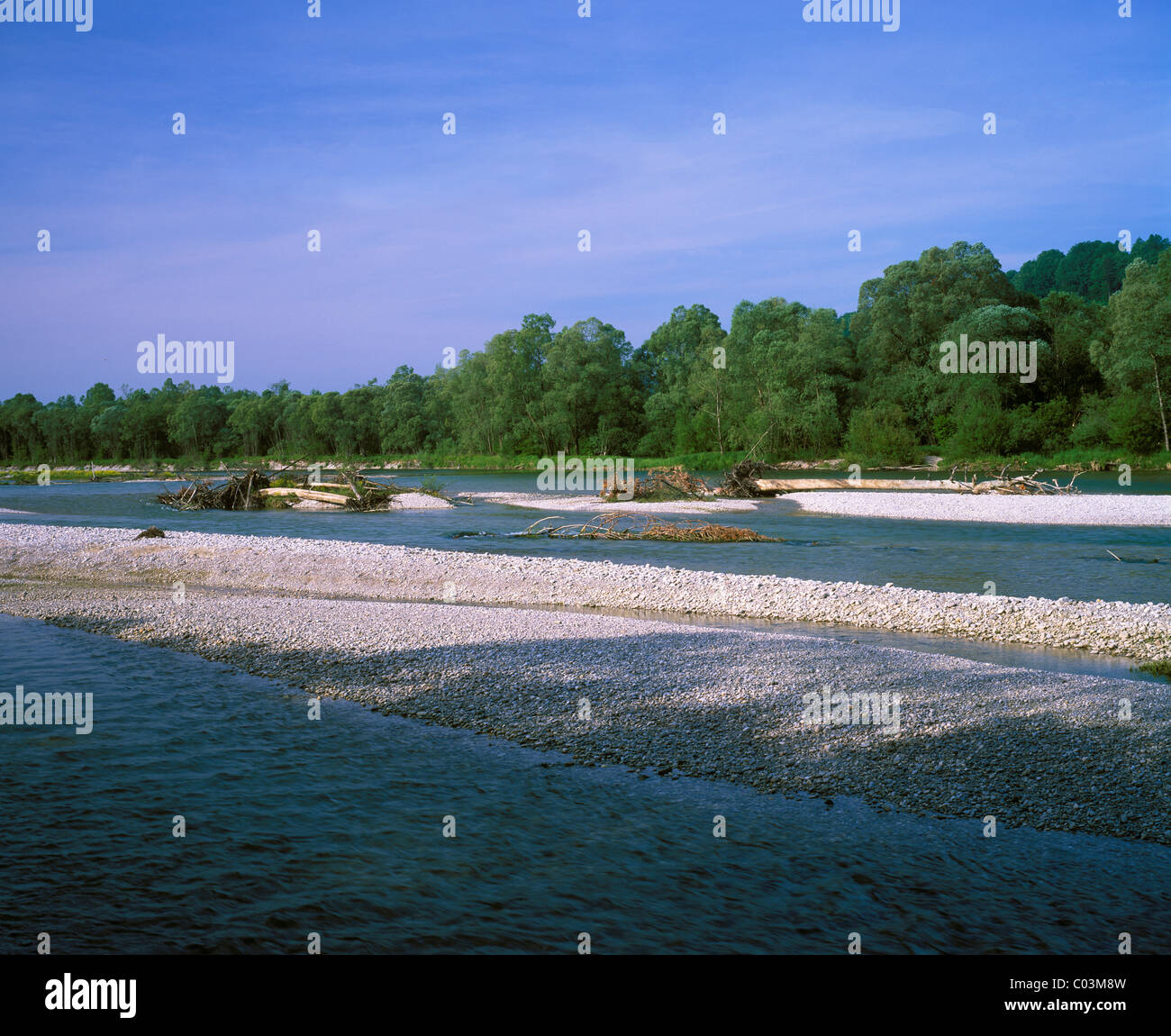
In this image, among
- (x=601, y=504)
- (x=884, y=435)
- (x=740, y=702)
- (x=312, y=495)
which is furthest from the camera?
(x=884, y=435)

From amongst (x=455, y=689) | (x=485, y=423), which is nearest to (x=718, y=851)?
(x=455, y=689)

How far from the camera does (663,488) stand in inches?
1839

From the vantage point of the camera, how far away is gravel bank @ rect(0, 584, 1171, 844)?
25.1 feet

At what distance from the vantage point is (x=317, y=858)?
6477 millimetres

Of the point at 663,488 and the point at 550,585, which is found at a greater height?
the point at 663,488

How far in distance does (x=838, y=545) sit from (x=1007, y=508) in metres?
13.2

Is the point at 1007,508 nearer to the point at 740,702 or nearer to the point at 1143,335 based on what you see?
the point at 740,702

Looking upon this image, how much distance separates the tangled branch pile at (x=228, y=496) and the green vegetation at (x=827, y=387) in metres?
26.7

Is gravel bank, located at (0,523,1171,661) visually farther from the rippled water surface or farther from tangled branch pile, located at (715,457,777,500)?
tangled branch pile, located at (715,457,777,500)

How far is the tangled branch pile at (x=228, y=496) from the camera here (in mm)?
42094

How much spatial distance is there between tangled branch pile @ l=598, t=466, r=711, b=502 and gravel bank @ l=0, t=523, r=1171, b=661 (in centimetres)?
2250

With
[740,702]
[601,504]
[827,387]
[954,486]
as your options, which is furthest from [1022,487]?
[827,387]
